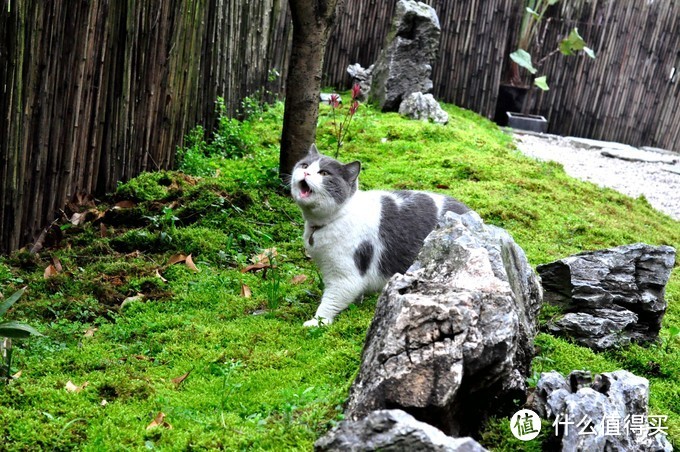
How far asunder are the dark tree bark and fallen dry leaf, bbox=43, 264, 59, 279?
1.94m

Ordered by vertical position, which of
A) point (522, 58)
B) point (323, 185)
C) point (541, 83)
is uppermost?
point (522, 58)

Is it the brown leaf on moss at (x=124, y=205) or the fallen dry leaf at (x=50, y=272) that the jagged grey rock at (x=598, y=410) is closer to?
the fallen dry leaf at (x=50, y=272)

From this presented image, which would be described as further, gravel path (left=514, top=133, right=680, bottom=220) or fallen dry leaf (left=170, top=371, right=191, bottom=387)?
gravel path (left=514, top=133, right=680, bottom=220)

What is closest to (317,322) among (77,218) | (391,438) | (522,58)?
(391,438)

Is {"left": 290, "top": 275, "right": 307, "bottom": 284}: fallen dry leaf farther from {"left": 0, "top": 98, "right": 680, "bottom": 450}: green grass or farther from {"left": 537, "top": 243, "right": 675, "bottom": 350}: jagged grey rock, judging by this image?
{"left": 537, "top": 243, "right": 675, "bottom": 350}: jagged grey rock

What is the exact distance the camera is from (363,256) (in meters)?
4.00

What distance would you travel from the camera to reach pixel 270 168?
6.17m

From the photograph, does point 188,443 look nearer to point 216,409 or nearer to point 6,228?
point 216,409

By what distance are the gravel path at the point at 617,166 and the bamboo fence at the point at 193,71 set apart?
0.96 meters

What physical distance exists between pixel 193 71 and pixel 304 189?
3.07m

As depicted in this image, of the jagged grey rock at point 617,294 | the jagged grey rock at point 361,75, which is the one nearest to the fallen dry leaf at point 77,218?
the jagged grey rock at point 617,294

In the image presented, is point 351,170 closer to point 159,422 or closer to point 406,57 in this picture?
point 159,422

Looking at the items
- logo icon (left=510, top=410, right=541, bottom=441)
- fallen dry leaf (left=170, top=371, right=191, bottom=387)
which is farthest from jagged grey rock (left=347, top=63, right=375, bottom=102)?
logo icon (left=510, top=410, right=541, bottom=441)

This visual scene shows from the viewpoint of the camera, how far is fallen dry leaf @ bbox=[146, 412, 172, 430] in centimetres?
269
